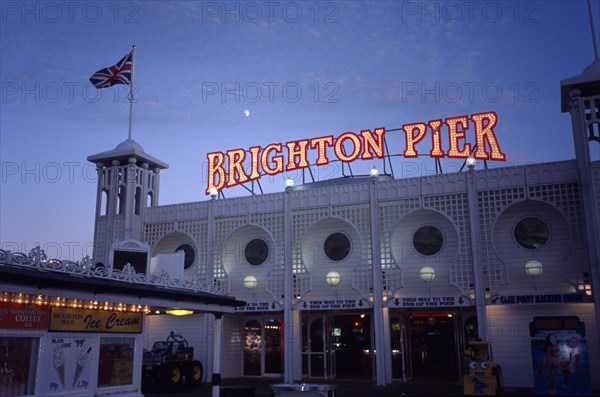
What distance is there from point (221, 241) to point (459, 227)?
12.7m

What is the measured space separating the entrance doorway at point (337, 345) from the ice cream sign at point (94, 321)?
457 inches

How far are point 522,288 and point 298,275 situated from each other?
416 inches

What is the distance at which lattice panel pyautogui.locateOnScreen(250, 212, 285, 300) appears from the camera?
28.7m

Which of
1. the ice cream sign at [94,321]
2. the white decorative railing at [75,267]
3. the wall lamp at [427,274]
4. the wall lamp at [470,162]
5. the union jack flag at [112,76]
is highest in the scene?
the union jack flag at [112,76]

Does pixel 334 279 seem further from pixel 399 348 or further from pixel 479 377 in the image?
pixel 479 377

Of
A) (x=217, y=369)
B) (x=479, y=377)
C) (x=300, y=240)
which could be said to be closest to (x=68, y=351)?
(x=217, y=369)

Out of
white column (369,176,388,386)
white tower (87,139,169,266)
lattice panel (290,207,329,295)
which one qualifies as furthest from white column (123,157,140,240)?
white column (369,176,388,386)

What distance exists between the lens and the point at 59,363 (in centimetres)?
1659

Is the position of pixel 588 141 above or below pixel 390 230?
above

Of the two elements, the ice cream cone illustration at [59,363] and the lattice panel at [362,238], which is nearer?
the ice cream cone illustration at [59,363]

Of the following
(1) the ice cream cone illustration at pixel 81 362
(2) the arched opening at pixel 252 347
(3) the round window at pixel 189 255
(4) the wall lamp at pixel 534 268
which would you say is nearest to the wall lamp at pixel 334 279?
(2) the arched opening at pixel 252 347

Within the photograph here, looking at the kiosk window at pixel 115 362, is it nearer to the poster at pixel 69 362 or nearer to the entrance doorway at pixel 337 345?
the poster at pixel 69 362

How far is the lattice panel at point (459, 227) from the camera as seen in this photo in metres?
24.9

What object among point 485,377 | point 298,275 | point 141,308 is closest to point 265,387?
point 298,275
